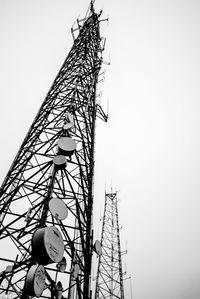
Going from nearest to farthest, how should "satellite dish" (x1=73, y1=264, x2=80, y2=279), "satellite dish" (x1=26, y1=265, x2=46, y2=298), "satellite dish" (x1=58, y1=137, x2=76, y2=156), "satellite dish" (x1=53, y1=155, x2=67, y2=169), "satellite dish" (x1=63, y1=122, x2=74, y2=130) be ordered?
"satellite dish" (x1=26, y1=265, x2=46, y2=298) → "satellite dish" (x1=73, y1=264, x2=80, y2=279) → "satellite dish" (x1=53, y1=155, x2=67, y2=169) → "satellite dish" (x1=58, y1=137, x2=76, y2=156) → "satellite dish" (x1=63, y1=122, x2=74, y2=130)

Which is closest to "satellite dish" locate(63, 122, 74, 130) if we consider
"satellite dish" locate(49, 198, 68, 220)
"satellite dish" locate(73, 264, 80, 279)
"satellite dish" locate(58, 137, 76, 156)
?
"satellite dish" locate(58, 137, 76, 156)

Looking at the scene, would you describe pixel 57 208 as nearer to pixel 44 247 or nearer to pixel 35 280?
pixel 44 247

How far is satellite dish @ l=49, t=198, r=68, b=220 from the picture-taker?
431 centimetres

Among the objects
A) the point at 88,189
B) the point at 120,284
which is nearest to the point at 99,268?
the point at 120,284

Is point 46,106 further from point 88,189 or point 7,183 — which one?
point 88,189

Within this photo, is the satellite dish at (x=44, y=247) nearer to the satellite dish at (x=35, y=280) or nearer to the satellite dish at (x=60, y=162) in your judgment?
the satellite dish at (x=35, y=280)

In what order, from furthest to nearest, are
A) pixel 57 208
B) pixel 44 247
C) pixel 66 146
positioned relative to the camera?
1. pixel 66 146
2. pixel 57 208
3. pixel 44 247

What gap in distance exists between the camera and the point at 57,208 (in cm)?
443

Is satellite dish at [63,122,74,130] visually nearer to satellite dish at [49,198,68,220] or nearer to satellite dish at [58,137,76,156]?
satellite dish at [58,137,76,156]

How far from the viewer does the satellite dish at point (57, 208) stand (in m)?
4.31

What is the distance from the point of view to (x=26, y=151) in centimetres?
673

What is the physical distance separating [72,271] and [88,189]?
2.06m

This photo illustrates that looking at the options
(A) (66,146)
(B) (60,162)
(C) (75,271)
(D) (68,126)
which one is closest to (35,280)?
(C) (75,271)

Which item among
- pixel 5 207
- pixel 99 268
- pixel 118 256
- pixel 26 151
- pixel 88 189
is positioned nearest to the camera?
pixel 5 207
